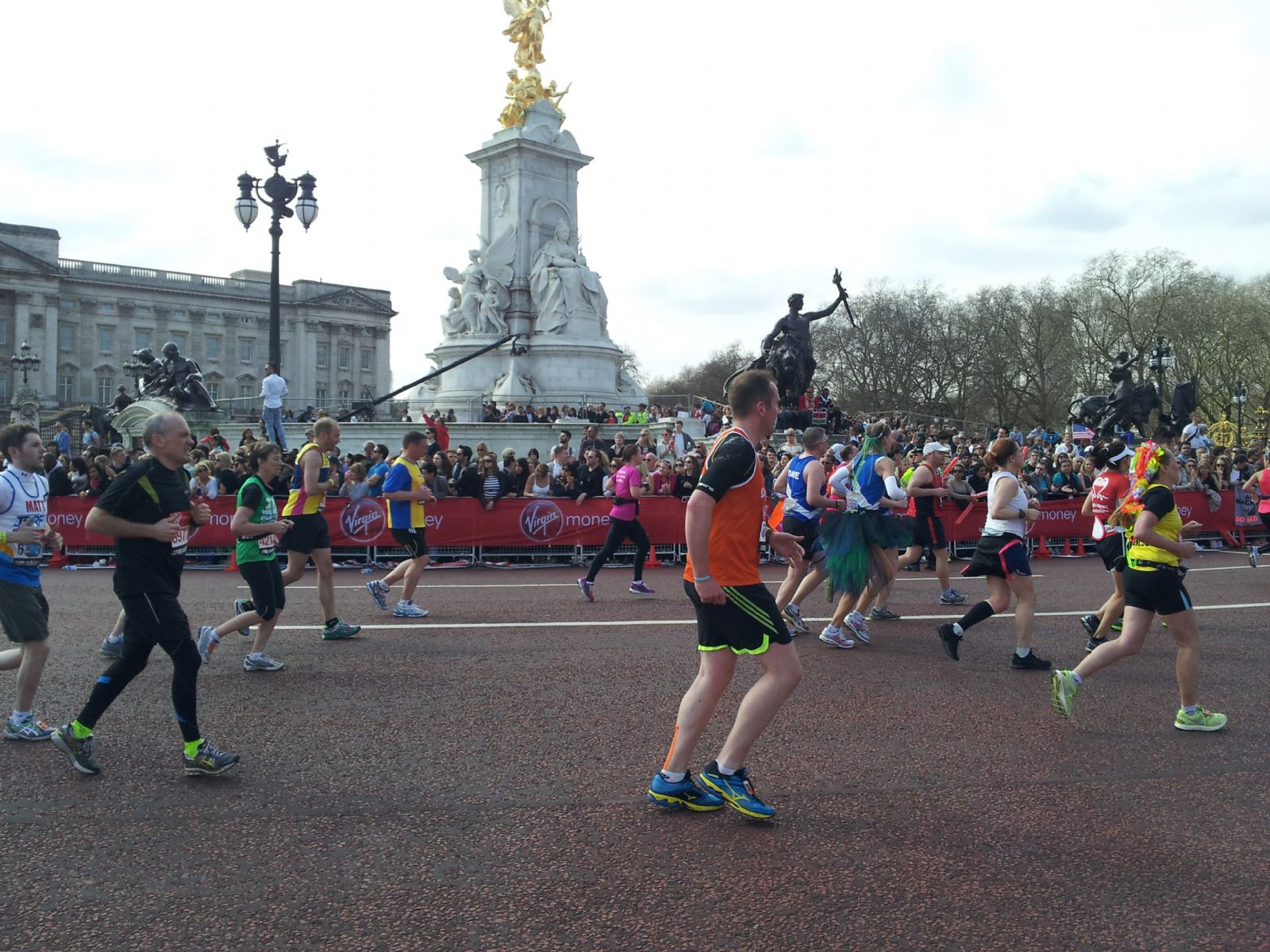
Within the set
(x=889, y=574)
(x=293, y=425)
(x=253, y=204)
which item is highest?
(x=253, y=204)

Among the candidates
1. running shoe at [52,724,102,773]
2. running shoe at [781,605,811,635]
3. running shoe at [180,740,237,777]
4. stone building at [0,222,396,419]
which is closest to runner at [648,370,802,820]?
running shoe at [180,740,237,777]

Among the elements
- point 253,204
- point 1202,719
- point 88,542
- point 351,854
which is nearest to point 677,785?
point 351,854

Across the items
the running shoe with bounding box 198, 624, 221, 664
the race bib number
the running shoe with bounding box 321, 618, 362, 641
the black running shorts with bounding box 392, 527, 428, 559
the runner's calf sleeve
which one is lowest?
the running shoe with bounding box 321, 618, 362, 641

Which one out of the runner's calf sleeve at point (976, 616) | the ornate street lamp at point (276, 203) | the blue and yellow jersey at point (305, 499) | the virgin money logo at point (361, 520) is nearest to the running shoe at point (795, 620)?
the runner's calf sleeve at point (976, 616)

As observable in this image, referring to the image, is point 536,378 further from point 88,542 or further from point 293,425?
point 88,542

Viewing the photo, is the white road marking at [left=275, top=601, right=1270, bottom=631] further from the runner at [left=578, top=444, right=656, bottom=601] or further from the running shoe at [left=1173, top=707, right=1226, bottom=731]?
the running shoe at [left=1173, top=707, right=1226, bottom=731]

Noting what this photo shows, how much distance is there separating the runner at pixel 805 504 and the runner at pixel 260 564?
4.05 metres

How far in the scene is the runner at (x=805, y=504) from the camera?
896 centimetres

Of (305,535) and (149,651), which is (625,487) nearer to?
(305,535)

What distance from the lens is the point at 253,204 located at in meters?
18.9

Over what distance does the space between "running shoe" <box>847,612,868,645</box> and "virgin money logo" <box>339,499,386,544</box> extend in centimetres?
868

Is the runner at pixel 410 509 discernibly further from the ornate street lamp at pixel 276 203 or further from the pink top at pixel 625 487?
the ornate street lamp at pixel 276 203

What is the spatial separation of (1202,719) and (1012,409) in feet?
214

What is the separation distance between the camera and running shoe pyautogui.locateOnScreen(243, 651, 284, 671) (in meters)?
7.83
